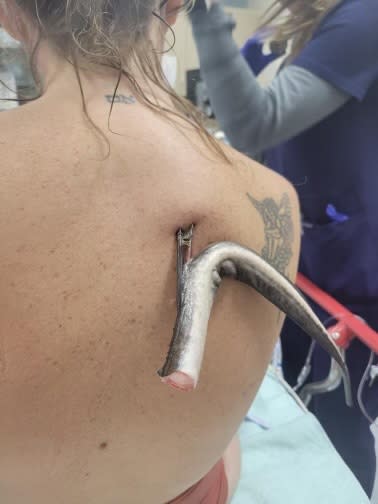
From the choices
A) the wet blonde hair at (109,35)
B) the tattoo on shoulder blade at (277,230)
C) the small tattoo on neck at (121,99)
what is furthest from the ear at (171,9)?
the tattoo on shoulder blade at (277,230)

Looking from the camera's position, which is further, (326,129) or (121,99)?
(326,129)

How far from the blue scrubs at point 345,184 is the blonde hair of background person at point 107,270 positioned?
41 centimetres

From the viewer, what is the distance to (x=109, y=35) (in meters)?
0.54

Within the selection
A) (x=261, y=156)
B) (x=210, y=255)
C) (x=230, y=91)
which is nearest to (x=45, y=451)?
(x=210, y=255)

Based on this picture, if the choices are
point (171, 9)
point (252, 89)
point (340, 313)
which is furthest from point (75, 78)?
point (340, 313)

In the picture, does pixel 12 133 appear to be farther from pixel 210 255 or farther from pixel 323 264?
pixel 323 264

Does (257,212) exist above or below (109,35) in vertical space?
below

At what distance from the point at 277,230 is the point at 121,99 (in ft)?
0.87

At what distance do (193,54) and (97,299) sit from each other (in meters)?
0.81

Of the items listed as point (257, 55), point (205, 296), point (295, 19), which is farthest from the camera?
point (257, 55)

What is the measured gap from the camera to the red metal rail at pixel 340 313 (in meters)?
0.88

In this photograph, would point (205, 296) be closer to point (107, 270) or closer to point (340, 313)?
point (107, 270)

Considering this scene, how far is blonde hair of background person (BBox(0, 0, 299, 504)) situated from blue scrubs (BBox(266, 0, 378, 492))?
0.41 m

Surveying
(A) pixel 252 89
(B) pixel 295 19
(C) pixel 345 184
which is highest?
(B) pixel 295 19
